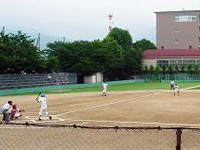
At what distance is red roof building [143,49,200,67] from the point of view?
105125mm

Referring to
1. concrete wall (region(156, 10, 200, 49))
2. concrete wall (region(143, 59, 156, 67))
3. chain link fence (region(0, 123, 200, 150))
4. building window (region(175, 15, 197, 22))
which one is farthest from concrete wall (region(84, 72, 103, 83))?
chain link fence (region(0, 123, 200, 150))

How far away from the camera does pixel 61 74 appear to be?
2945 inches

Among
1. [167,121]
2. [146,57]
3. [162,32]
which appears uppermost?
[162,32]

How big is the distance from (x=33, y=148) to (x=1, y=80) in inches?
1794

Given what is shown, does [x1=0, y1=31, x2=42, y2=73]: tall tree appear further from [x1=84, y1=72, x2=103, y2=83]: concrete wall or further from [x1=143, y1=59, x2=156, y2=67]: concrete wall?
[x1=143, y1=59, x2=156, y2=67]: concrete wall

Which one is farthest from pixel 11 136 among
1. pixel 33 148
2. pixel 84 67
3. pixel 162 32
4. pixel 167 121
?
pixel 162 32

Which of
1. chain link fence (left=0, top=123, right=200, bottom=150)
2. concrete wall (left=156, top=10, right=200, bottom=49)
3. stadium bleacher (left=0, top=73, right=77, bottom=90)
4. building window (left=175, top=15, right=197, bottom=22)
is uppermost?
building window (left=175, top=15, right=197, bottom=22)

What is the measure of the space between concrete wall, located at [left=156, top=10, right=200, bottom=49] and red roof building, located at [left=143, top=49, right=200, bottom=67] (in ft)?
63.4

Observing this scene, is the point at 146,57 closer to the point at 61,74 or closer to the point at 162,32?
the point at 162,32

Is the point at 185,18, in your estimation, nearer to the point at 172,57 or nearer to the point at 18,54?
the point at 172,57

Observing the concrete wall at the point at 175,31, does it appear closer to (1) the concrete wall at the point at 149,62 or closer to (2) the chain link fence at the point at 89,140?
(1) the concrete wall at the point at 149,62

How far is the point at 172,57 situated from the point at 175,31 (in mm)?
23202

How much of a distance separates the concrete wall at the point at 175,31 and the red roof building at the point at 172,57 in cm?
1933

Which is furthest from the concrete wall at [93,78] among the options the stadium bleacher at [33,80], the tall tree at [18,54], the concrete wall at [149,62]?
the concrete wall at [149,62]
